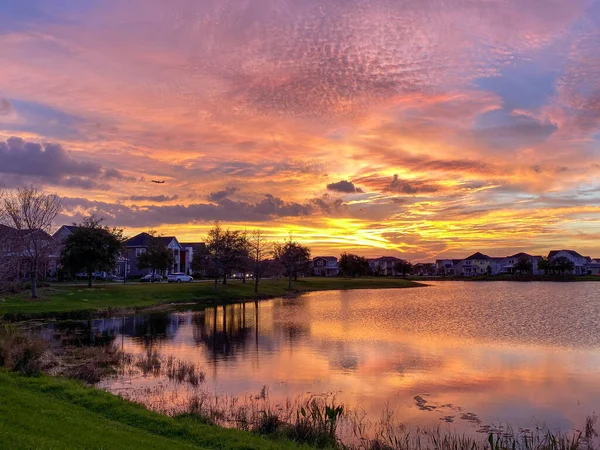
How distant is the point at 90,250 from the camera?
71.2m

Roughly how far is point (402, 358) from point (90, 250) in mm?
53306

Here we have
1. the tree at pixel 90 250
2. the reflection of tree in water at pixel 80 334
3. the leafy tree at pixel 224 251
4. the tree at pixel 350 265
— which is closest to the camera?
the reflection of tree in water at pixel 80 334

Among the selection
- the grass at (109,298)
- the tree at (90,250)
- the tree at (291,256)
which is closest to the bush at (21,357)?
the grass at (109,298)

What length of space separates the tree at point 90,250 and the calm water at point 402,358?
20198 millimetres

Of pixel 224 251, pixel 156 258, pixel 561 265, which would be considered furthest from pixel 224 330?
pixel 561 265

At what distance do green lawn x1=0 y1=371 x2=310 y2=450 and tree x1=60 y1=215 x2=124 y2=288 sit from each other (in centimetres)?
→ 5495

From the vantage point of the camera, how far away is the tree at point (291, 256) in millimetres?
121938

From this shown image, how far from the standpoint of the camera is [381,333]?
4397cm

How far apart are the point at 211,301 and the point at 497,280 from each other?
13784 centimetres

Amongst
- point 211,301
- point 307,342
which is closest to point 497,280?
point 211,301

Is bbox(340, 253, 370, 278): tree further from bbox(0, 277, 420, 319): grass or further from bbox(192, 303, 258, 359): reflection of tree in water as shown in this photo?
bbox(192, 303, 258, 359): reflection of tree in water

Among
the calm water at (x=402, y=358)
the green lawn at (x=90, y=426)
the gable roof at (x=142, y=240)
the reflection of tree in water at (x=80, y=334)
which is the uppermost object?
the gable roof at (x=142, y=240)

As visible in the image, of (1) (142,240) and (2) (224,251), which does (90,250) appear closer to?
(2) (224,251)

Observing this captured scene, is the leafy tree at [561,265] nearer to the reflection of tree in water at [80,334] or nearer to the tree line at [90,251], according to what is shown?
the tree line at [90,251]
